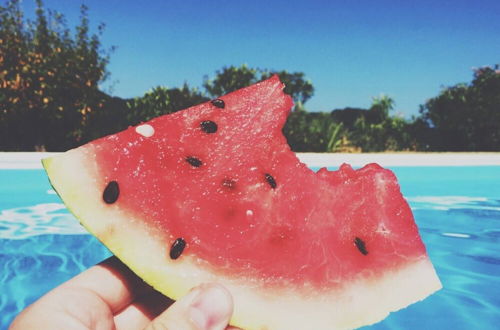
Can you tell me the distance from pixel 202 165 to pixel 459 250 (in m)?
3.85

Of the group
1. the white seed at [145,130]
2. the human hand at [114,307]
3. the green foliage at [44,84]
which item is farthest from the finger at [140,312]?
the green foliage at [44,84]

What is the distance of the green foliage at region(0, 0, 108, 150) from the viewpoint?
9273 mm

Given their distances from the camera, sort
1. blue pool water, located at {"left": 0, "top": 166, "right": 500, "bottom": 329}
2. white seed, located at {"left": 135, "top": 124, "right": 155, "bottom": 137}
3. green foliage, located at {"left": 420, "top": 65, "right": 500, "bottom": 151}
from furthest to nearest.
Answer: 1. green foliage, located at {"left": 420, "top": 65, "right": 500, "bottom": 151}
2. blue pool water, located at {"left": 0, "top": 166, "right": 500, "bottom": 329}
3. white seed, located at {"left": 135, "top": 124, "right": 155, "bottom": 137}

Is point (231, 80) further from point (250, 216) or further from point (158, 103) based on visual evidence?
point (250, 216)

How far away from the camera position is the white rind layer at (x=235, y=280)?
105cm

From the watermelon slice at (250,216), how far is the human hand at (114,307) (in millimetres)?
63

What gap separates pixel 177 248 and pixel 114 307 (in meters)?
0.35

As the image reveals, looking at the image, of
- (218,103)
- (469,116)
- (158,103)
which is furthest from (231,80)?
(218,103)

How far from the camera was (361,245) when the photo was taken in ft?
4.29

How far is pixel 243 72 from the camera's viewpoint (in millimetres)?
13000

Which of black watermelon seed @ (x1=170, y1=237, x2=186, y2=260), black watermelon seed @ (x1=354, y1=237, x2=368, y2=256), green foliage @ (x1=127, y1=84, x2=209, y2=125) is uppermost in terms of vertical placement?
green foliage @ (x1=127, y1=84, x2=209, y2=125)

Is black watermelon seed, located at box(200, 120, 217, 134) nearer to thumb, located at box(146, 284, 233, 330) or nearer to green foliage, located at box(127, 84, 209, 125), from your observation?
thumb, located at box(146, 284, 233, 330)

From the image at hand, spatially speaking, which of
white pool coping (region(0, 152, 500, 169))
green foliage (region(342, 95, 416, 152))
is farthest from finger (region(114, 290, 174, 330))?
green foliage (region(342, 95, 416, 152))

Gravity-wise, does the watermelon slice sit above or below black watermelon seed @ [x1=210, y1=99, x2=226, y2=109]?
below
